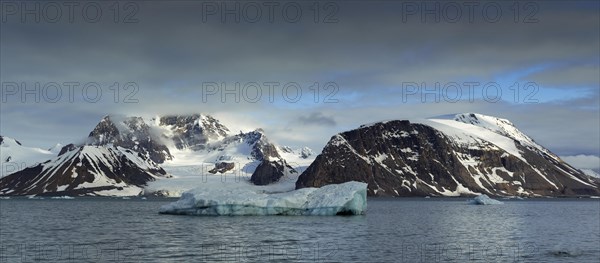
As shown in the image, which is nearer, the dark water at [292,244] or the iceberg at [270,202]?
the dark water at [292,244]

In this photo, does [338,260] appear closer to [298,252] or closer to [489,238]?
[298,252]

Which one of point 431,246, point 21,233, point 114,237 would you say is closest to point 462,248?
point 431,246

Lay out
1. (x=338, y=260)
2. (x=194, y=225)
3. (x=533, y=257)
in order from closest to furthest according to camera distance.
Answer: (x=338, y=260) → (x=533, y=257) → (x=194, y=225)

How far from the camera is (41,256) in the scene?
185 feet

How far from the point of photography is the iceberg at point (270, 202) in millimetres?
122812

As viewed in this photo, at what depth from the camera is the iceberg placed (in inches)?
4835

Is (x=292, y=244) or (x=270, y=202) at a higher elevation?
(x=270, y=202)

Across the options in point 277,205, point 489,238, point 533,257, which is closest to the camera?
point 533,257

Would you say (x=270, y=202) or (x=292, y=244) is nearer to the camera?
(x=292, y=244)

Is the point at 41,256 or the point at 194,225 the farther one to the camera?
the point at 194,225

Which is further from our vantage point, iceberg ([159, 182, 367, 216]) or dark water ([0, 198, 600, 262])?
iceberg ([159, 182, 367, 216])

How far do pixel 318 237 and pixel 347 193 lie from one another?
48933 mm

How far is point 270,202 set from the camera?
125 metres

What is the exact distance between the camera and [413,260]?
2228 inches
